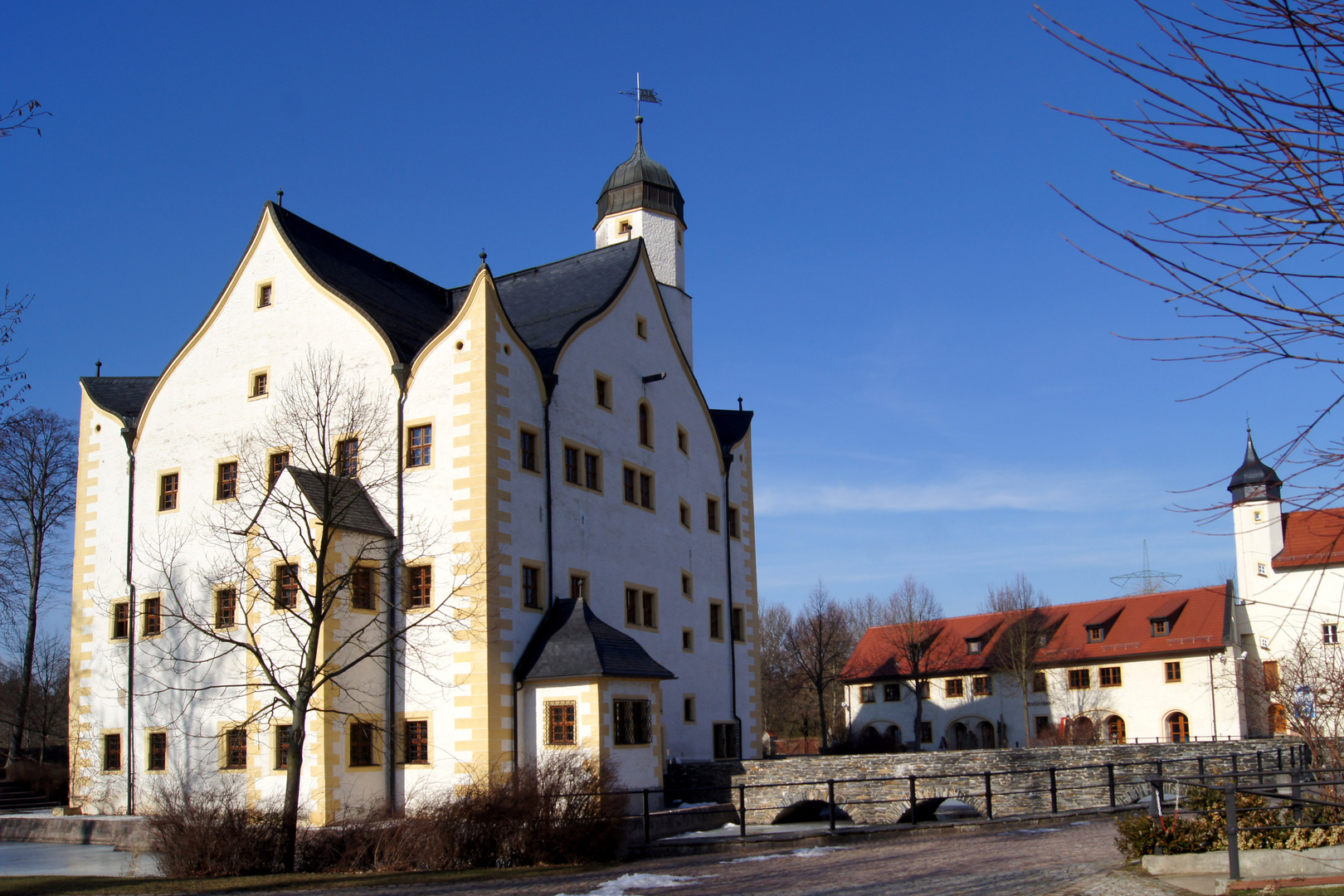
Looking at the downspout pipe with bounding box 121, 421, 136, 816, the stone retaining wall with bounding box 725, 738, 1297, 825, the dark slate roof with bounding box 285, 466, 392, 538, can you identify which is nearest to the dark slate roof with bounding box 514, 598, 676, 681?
the stone retaining wall with bounding box 725, 738, 1297, 825

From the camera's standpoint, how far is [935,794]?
26.5m

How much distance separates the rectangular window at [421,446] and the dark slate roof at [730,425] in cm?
1156

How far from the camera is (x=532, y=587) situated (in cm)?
2727

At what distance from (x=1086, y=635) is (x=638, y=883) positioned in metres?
49.7

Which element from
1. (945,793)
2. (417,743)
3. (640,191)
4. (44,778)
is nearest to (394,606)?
(417,743)

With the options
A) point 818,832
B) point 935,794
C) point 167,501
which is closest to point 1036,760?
point 935,794

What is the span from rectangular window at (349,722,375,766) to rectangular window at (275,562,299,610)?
2993 mm

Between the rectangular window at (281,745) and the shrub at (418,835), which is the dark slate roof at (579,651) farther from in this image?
the rectangular window at (281,745)

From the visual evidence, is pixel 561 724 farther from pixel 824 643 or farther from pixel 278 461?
pixel 824 643

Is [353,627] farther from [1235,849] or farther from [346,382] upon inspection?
[1235,849]

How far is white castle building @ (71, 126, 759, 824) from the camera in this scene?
2547cm

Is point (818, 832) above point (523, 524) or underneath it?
underneath

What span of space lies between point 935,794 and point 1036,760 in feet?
9.16

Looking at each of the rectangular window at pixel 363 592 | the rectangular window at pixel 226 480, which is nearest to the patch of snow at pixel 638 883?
the rectangular window at pixel 363 592
